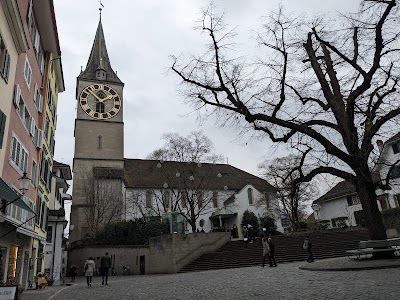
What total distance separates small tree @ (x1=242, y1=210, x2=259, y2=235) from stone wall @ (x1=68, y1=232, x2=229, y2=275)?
1500 centimetres

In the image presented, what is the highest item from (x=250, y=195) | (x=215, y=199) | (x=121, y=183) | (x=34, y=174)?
(x=121, y=183)

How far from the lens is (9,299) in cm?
934

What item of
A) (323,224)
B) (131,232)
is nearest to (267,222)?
(323,224)

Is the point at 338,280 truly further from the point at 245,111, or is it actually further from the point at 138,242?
the point at 138,242

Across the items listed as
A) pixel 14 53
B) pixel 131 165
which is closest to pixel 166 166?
pixel 131 165

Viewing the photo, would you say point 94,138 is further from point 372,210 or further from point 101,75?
point 372,210

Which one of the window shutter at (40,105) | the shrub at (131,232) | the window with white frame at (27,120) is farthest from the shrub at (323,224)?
the window with white frame at (27,120)

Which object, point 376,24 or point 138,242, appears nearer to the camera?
point 376,24

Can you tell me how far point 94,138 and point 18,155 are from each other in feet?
129

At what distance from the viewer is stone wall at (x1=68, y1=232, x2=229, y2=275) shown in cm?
2975

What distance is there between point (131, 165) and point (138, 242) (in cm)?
2355

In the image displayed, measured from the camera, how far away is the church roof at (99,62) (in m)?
59.6

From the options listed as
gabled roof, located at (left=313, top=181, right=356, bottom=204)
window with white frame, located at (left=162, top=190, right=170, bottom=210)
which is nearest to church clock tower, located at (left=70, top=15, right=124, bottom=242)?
window with white frame, located at (left=162, top=190, right=170, bottom=210)

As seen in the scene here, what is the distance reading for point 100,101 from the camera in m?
56.9
